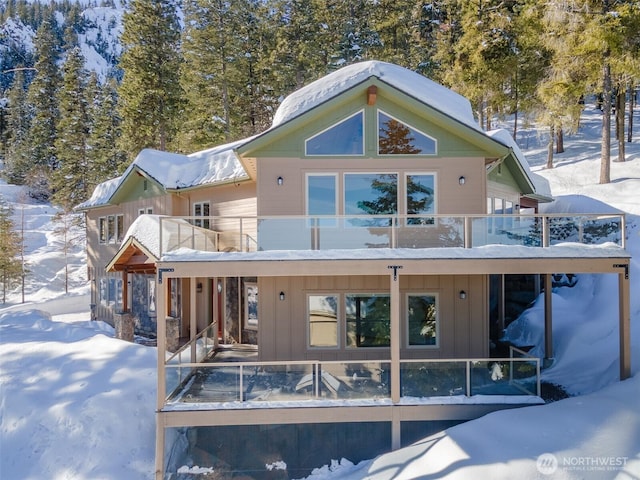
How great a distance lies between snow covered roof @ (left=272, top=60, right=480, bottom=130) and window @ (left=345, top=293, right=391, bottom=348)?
16.9 ft

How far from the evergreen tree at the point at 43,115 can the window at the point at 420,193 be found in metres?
46.5

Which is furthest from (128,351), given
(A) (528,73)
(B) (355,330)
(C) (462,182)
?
(A) (528,73)

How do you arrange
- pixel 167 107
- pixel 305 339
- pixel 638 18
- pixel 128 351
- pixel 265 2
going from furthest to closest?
pixel 265 2
pixel 167 107
pixel 638 18
pixel 128 351
pixel 305 339

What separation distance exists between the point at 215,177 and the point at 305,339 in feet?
23.8

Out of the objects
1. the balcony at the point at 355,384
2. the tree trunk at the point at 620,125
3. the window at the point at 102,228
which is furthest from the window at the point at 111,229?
the tree trunk at the point at 620,125

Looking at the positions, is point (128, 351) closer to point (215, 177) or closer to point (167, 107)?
point (215, 177)

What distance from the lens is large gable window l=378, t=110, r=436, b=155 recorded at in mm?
10977

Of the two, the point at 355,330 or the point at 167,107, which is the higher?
the point at 167,107

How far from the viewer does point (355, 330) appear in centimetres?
1084

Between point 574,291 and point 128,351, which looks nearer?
point 128,351

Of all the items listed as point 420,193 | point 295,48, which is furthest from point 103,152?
point 420,193

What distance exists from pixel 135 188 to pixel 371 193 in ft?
41.0

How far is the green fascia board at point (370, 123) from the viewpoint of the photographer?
10.5 m

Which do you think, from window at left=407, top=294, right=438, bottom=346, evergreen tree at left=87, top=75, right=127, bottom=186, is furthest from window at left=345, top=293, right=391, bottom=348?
evergreen tree at left=87, top=75, right=127, bottom=186
